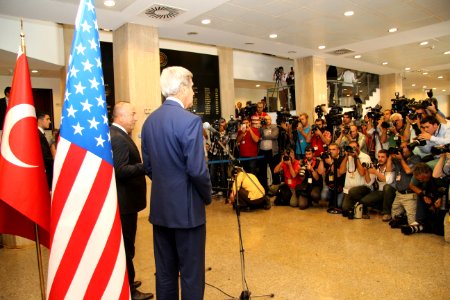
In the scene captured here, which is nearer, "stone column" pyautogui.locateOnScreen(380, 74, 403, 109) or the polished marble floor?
the polished marble floor

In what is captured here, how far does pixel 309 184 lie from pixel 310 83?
11.8ft

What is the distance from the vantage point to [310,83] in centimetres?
822

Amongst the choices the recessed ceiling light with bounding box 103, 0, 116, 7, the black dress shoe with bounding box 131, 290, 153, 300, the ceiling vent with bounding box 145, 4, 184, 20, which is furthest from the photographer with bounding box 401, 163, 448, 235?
the recessed ceiling light with bounding box 103, 0, 116, 7

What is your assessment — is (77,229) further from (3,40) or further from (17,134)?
(3,40)

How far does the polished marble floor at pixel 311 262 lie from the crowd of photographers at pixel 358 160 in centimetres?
36

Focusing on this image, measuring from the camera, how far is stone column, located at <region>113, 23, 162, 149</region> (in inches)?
206

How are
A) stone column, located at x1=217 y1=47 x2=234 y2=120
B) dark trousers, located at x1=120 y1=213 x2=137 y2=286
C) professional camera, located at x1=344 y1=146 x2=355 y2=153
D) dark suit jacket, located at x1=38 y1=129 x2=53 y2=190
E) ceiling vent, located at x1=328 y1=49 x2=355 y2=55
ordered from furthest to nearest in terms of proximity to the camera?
stone column, located at x1=217 y1=47 x2=234 y2=120
ceiling vent, located at x1=328 y1=49 x2=355 y2=55
professional camera, located at x1=344 y1=146 x2=355 y2=153
dark suit jacket, located at x1=38 y1=129 x2=53 y2=190
dark trousers, located at x1=120 y1=213 x2=137 y2=286

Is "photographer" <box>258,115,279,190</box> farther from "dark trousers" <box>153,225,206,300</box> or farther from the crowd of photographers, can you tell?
"dark trousers" <box>153,225,206,300</box>

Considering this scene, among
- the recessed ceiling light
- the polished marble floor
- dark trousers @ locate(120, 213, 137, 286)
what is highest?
the recessed ceiling light

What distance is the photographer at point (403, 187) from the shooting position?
13.6 feet

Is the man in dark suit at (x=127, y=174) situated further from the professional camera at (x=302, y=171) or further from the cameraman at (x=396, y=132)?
the cameraman at (x=396, y=132)

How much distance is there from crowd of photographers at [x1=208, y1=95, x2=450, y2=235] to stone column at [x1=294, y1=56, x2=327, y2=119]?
173 cm

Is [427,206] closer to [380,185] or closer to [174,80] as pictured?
[380,185]

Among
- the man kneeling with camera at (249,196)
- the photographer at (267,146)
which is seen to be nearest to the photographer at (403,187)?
the man kneeling with camera at (249,196)
